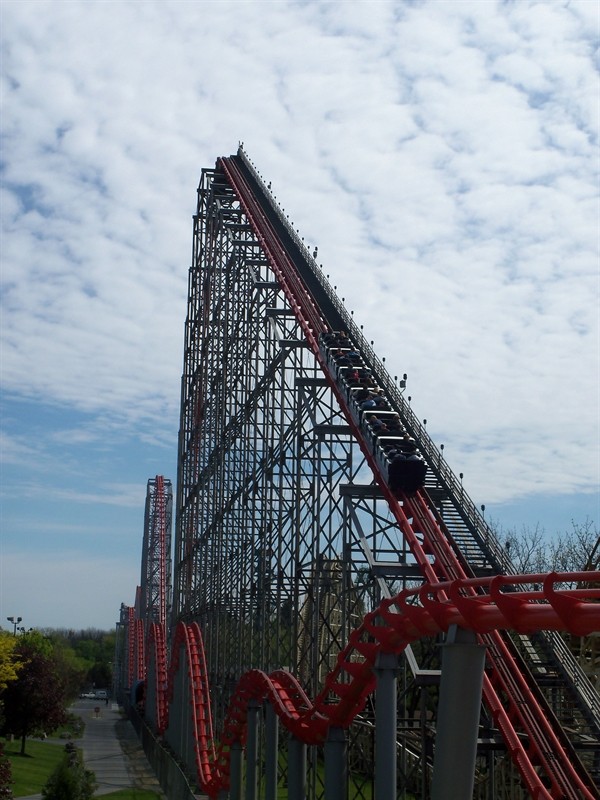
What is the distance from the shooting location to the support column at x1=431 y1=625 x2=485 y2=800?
699 centimetres

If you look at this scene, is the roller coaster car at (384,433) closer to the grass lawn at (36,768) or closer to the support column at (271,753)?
the support column at (271,753)

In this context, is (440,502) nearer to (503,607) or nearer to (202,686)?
(503,607)

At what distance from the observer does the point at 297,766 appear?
1327 centimetres

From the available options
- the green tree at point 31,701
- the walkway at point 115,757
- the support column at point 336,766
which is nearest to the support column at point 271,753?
the support column at point 336,766

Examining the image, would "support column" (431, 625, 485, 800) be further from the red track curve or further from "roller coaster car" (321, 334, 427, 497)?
"roller coaster car" (321, 334, 427, 497)

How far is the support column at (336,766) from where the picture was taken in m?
10.9

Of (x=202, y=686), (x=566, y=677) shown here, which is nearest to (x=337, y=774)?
(x=566, y=677)

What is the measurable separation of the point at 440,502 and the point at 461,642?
32.1ft

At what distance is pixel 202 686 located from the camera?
28.7m

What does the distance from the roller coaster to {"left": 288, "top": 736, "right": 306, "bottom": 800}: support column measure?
0.03m

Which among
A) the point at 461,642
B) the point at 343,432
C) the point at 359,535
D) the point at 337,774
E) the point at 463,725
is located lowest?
the point at 337,774

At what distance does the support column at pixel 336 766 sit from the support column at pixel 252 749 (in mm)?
5856

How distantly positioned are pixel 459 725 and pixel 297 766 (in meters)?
6.79

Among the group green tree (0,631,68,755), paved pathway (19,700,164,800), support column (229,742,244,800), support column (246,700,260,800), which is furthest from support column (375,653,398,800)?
green tree (0,631,68,755)
